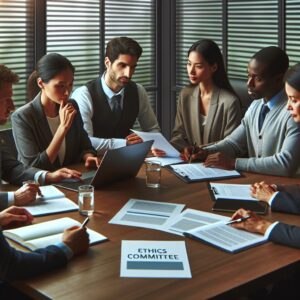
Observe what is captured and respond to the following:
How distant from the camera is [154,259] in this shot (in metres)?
1.82

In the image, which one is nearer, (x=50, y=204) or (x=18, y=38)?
(x=50, y=204)

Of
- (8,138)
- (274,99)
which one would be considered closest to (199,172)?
(274,99)

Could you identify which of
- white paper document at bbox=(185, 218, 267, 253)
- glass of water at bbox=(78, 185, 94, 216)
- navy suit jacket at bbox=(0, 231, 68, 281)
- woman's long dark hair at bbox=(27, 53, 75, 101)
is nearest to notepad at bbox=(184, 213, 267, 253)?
white paper document at bbox=(185, 218, 267, 253)

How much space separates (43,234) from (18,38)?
85.3 inches

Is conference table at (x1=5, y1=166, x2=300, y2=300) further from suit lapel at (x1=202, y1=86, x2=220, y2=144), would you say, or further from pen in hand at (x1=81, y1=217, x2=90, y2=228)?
suit lapel at (x1=202, y1=86, x2=220, y2=144)

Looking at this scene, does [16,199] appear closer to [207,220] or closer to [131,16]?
[207,220]

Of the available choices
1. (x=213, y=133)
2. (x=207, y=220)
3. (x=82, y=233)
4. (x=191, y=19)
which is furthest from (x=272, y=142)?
(x=191, y=19)

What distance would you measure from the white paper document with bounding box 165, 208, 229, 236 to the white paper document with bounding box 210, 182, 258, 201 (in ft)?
0.67

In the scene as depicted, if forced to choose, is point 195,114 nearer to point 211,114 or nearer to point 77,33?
point 211,114

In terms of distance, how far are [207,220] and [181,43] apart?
2.90 meters

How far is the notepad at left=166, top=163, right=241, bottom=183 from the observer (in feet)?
8.98

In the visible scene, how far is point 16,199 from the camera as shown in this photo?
231 centimetres

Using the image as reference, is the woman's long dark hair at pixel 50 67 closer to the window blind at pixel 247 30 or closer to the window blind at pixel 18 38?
the window blind at pixel 18 38

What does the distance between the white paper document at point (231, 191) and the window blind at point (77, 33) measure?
6.31 ft
